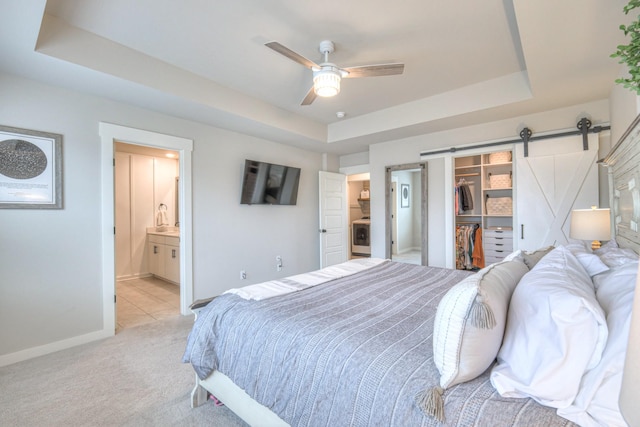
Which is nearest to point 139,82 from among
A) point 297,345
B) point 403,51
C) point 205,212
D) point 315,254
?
point 205,212

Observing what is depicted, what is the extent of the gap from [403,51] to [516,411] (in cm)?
271

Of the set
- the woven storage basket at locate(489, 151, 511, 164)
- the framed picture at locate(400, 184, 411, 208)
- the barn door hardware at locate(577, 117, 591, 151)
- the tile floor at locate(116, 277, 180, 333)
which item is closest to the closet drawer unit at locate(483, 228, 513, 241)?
the woven storage basket at locate(489, 151, 511, 164)

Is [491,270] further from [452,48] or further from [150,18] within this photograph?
[150,18]

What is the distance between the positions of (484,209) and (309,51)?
4310mm

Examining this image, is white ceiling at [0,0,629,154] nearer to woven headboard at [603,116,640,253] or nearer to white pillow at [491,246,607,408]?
woven headboard at [603,116,640,253]

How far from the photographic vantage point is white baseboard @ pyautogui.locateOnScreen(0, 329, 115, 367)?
2.42 metres

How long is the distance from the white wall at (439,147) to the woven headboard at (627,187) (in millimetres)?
1216

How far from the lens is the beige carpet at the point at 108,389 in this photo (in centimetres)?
175

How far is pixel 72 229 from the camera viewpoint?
8.99 feet

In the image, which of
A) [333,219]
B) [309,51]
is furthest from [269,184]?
[309,51]

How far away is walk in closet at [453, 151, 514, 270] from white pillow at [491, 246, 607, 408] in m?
4.18

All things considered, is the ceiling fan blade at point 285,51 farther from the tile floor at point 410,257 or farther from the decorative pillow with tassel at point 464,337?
the tile floor at point 410,257

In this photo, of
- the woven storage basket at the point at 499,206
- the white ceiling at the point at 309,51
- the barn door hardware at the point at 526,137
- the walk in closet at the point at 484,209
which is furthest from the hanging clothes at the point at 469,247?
the white ceiling at the point at 309,51

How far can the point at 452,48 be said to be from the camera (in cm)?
257
